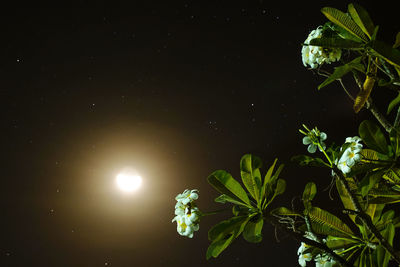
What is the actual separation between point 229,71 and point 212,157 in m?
0.29

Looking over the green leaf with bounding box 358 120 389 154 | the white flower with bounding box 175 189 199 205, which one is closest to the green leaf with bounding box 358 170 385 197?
the green leaf with bounding box 358 120 389 154

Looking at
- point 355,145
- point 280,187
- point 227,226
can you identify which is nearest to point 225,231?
point 227,226

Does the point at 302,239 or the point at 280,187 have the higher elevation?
the point at 280,187

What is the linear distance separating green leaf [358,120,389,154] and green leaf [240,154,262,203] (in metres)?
0.16

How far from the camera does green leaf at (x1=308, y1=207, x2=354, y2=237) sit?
0.76 metres

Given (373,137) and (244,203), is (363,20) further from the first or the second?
(244,203)

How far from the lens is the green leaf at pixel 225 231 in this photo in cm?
70

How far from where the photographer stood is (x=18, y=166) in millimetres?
1604

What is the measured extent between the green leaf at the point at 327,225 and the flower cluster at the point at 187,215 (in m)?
0.21

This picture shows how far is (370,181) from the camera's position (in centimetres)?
69

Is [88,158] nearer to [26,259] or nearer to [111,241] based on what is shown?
[111,241]

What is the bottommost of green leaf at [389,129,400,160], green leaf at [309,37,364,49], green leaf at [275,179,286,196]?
green leaf at [389,129,400,160]

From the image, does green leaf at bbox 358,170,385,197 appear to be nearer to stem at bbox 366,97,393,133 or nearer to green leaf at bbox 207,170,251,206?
stem at bbox 366,97,393,133

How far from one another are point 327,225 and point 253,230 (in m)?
0.14
